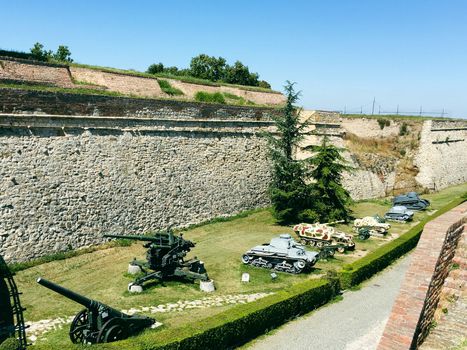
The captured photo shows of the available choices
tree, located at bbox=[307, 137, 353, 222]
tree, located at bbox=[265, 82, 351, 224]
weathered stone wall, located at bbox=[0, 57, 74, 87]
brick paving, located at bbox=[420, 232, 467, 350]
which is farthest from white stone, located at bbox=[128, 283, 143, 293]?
weathered stone wall, located at bbox=[0, 57, 74, 87]

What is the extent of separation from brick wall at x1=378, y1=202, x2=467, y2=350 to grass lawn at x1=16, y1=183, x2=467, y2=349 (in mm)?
5693

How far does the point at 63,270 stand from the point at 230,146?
985cm

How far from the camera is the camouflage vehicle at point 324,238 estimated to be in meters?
16.2

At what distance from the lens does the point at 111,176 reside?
636 inches

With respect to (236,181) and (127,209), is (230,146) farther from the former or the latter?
(127,209)

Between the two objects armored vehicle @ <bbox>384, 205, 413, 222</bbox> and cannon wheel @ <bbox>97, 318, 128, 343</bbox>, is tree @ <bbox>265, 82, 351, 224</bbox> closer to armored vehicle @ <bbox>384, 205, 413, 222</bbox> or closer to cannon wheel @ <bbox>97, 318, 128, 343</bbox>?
armored vehicle @ <bbox>384, 205, 413, 222</bbox>

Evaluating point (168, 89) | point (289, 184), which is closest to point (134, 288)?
point (289, 184)

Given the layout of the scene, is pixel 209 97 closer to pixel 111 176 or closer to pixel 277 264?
pixel 111 176

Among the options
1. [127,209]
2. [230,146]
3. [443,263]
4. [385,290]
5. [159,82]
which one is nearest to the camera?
[443,263]

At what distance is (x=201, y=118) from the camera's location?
1955 cm

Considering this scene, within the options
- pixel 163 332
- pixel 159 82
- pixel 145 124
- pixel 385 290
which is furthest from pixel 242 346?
pixel 159 82

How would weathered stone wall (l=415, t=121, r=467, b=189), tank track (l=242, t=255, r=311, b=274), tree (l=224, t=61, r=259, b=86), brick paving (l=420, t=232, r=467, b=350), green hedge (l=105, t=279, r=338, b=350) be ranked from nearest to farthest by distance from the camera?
1. brick paving (l=420, t=232, r=467, b=350)
2. green hedge (l=105, t=279, r=338, b=350)
3. tank track (l=242, t=255, r=311, b=274)
4. weathered stone wall (l=415, t=121, r=467, b=189)
5. tree (l=224, t=61, r=259, b=86)

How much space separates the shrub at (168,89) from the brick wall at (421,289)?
2051 centimetres

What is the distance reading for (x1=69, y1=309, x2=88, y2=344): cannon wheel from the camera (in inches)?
344
